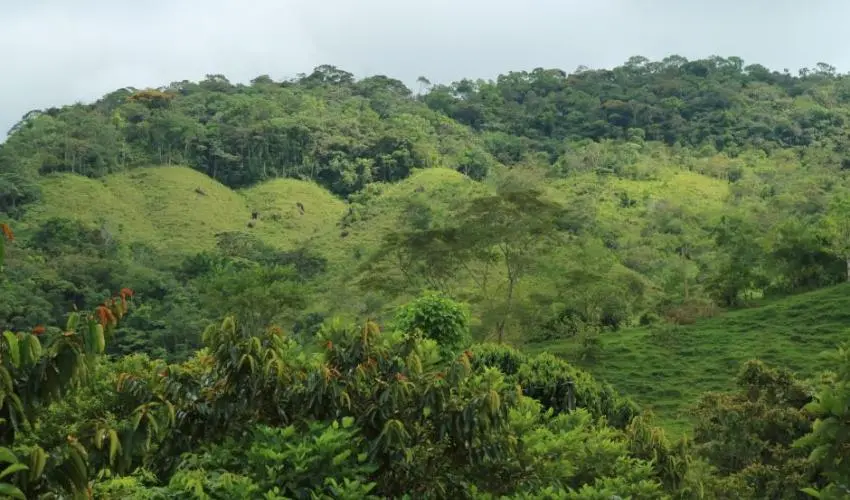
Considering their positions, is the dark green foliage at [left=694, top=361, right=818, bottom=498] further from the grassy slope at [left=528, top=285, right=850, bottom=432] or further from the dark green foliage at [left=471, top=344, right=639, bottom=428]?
the grassy slope at [left=528, top=285, right=850, bottom=432]

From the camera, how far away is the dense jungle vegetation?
5.88m

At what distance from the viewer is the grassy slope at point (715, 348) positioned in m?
23.6

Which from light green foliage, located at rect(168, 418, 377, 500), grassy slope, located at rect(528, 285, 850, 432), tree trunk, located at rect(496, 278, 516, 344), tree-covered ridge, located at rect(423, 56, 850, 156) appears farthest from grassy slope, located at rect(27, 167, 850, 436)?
light green foliage, located at rect(168, 418, 377, 500)

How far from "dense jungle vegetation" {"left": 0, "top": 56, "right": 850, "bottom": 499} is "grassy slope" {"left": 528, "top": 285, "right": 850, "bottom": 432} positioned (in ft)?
0.39

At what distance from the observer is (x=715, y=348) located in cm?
2605

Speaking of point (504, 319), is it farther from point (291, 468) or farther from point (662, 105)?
point (662, 105)

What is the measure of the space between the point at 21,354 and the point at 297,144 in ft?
206

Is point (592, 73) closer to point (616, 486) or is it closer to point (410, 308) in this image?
point (410, 308)

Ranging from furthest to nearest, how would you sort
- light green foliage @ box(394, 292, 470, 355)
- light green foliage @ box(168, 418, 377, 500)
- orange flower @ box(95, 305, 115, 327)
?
1. light green foliage @ box(394, 292, 470, 355)
2. light green foliage @ box(168, 418, 377, 500)
3. orange flower @ box(95, 305, 115, 327)

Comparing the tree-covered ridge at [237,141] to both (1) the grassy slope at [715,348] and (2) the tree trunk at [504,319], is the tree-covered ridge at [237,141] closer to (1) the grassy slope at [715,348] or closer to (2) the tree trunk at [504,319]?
(2) the tree trunk at [504,319]

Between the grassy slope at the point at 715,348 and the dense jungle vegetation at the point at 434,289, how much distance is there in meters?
0.12

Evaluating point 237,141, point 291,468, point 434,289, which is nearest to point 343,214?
point 237,141

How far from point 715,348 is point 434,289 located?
31.0 ft

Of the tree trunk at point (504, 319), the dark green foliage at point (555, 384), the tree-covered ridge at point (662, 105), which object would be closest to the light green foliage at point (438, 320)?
the dark green foliage at point (555, 384)
